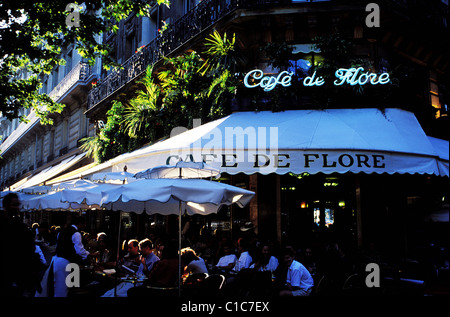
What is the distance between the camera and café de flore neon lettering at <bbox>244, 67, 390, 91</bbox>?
10.6 metres

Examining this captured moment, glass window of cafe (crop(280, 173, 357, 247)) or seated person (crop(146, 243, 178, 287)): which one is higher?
glass window of cafe (crop(280, 173, 357, 247))

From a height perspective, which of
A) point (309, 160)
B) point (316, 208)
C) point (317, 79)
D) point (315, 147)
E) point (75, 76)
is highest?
point (75, 76)

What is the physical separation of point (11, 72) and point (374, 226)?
1100 cm

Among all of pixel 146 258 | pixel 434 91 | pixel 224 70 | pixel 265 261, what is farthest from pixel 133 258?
pixel 434 91

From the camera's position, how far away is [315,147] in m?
8.77

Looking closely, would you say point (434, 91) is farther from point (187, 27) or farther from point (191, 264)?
point (191, 264)

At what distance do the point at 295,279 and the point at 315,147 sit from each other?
10.6ft

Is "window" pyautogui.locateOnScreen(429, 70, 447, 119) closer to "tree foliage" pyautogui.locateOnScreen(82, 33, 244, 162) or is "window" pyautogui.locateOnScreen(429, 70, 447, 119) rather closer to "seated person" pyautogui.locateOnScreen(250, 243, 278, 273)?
"tree foliage" pyautogui.locateOnScreen(82, 33, 244, 162)

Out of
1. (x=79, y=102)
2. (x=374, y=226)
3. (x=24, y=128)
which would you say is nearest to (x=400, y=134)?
(x=374, y=226)

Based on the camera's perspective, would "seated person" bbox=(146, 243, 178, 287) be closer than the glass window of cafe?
Yes

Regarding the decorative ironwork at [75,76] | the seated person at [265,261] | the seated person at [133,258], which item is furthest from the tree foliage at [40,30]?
the decorative ironwork at [75,76]

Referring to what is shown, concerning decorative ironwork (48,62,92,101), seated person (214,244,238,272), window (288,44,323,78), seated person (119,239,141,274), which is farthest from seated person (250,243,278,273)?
decorative ironwork (48,62,92,101)

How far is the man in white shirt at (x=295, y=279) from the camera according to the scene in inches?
250

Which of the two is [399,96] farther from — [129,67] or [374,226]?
[129,67]
